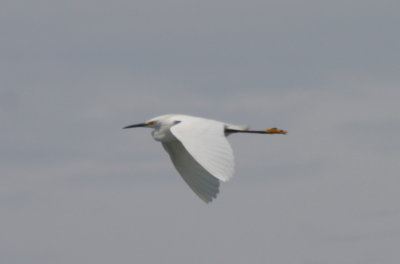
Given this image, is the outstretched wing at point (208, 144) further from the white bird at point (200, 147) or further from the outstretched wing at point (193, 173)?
the outstretched wing at point (193, 173)

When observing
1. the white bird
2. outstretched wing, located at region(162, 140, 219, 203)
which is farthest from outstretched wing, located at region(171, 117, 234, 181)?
outstretched wing, located at region(162, 140, 219, 203)

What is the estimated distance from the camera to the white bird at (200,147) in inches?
918

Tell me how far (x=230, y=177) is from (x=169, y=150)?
6948 millimetres

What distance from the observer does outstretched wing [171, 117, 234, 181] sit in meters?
23.0

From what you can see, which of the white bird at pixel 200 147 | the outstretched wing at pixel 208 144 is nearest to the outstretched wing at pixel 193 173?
Result: the white bird at pixel 200 147

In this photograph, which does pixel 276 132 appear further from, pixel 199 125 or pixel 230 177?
pixel 230 177

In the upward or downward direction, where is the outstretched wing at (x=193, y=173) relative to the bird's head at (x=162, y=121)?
downward

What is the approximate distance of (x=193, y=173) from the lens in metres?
28.4

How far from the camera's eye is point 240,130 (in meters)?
28.0

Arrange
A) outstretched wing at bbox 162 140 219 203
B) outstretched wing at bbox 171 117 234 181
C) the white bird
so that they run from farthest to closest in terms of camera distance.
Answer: outstretched wing at bbox 162 140 219 203 → the white bird → outstretched wing at bbox 171 117 234 181

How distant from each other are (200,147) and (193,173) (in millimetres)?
4197

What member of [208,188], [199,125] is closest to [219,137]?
[199,125]

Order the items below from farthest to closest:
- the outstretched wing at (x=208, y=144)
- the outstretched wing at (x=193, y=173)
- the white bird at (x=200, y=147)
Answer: the outstretched wing at (x=193, y=173) < the white bird at (x=200, y=147) < the outstretched wing at (x=208, y=144)

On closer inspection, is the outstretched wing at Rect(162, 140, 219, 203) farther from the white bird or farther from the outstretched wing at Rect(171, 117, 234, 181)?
the outstretched wing at Rect(171, 117, 234, 181)
